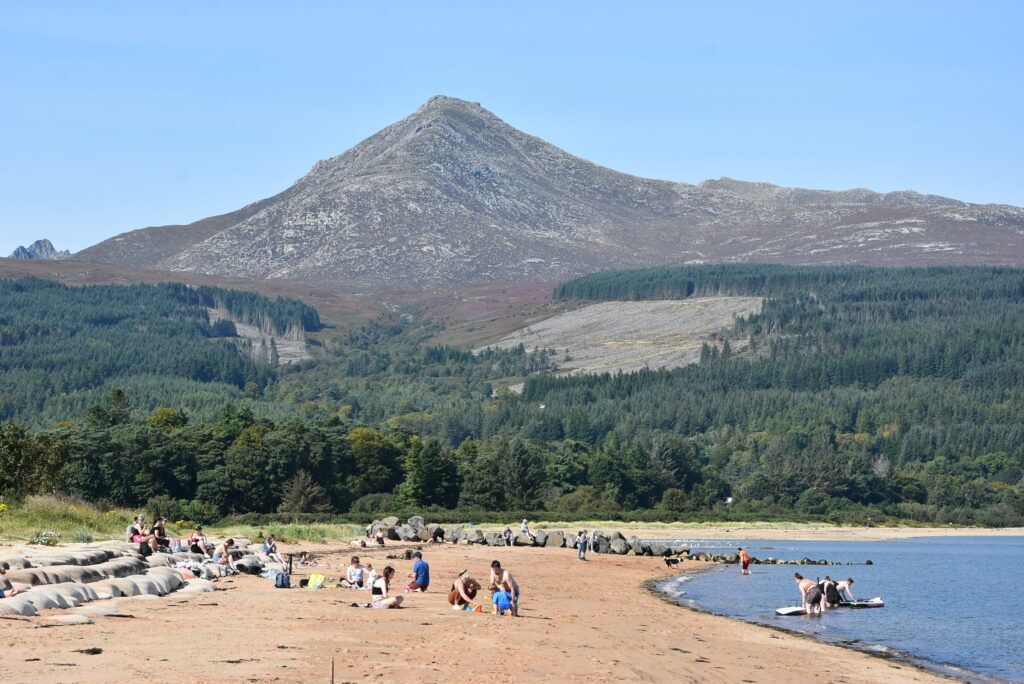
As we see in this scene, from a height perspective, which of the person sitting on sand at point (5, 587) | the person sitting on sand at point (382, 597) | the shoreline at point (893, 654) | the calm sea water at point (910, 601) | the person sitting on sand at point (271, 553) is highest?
the person sitting on sand at point (5, 587)

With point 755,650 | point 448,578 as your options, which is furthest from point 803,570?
point 755,650

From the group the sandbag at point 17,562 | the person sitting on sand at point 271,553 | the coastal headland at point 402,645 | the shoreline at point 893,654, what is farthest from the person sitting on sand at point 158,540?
the shoreline at point 893,654

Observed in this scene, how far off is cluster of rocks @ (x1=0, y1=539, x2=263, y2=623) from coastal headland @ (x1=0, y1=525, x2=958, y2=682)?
2.02 feet

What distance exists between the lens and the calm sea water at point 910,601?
39719 mm

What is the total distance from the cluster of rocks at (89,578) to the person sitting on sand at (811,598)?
19.6m

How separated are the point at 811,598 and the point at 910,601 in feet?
31.0

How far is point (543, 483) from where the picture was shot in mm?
129000

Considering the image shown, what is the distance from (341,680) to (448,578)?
29716mm

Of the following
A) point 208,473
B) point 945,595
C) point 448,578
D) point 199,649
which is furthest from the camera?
point 208,473

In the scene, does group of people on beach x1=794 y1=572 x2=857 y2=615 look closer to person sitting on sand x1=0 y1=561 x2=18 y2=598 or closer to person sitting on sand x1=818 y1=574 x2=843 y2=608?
person sitting on sand x1=818 y1=574 x2=843 y2=608

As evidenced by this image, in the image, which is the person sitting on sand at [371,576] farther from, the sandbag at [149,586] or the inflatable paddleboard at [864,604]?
the inflatable paddleboard at [864,604]

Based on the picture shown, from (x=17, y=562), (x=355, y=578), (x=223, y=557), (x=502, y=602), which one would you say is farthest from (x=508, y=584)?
(x=223, y=557)

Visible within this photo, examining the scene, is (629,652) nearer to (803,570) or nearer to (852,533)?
(803,570)

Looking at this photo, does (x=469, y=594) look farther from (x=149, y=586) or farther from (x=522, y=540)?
(x=522, y=540)
